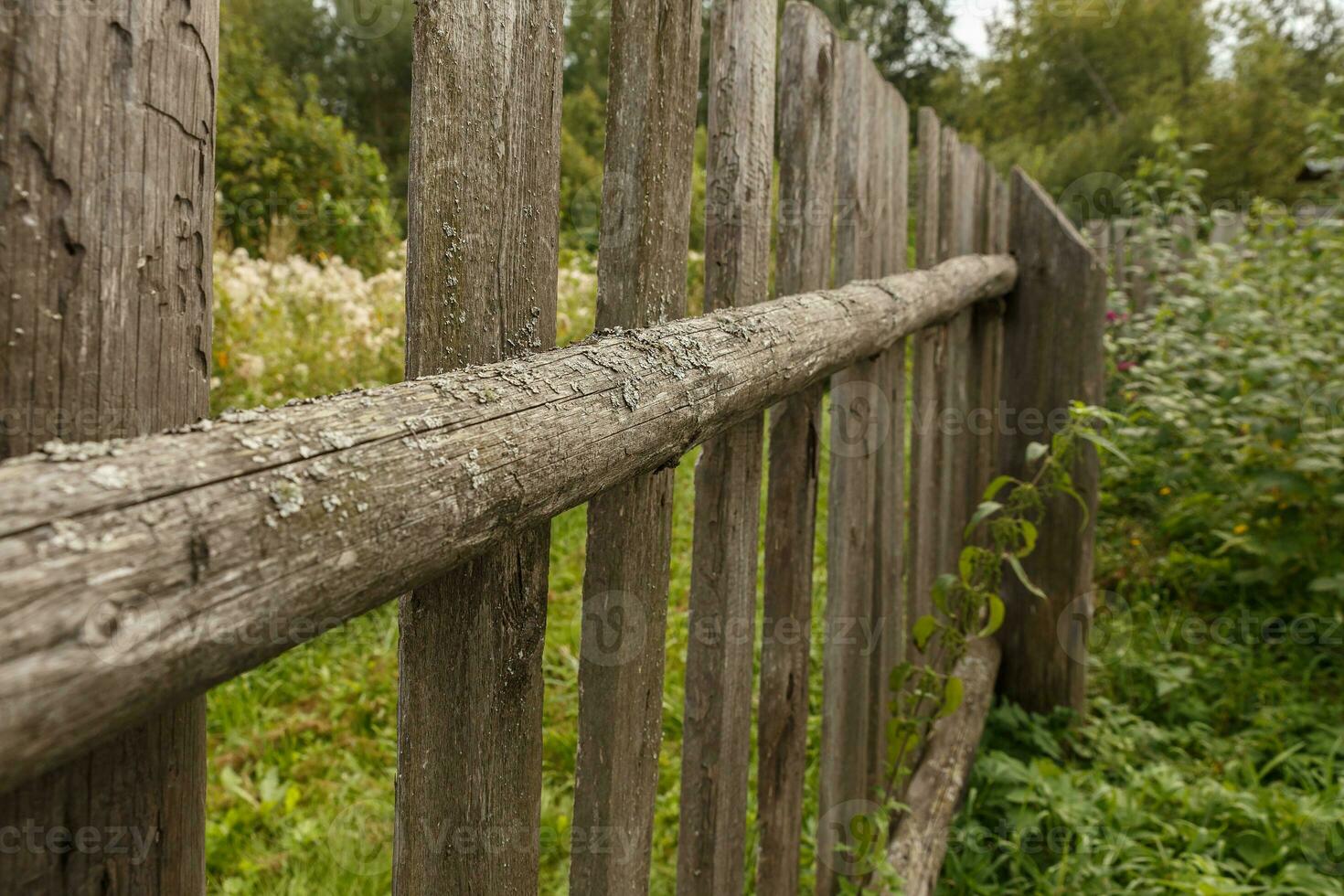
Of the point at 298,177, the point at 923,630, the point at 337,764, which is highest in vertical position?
the point at 298,177

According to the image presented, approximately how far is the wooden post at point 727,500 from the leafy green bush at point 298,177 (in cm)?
765

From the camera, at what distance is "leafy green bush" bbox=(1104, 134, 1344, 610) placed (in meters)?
3.58

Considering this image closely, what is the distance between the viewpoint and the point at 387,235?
7.88 metres

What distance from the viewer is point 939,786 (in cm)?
236

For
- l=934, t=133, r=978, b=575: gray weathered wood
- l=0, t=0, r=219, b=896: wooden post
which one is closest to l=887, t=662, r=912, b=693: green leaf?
l=934, t=133, r=978, b=575: gray weathered wood

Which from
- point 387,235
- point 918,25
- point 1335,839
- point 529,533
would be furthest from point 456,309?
point 918,25

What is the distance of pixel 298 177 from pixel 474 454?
10.9 metres

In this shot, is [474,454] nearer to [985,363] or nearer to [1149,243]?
[985,363]

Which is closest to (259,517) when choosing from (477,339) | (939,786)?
(477,339)

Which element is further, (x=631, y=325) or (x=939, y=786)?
(x=939, y=786)

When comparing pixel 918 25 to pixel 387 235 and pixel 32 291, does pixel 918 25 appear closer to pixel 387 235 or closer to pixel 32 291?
pixel 387 235

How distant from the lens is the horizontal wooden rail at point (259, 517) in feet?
1.31

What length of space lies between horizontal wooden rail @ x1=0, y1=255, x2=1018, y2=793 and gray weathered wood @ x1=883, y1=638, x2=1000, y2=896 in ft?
5.10

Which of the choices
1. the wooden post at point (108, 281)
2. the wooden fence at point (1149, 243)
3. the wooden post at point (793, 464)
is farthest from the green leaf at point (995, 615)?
the wooden fence at point (1149, 243)
